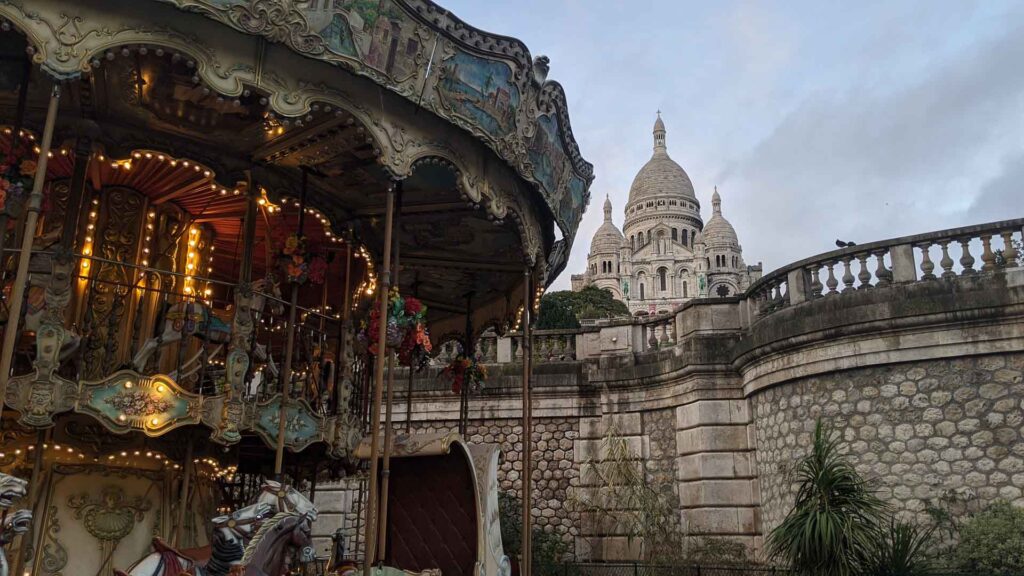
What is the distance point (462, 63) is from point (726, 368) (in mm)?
8786

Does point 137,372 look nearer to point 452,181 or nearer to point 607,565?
point 452,181

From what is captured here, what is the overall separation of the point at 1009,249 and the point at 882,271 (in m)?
1.69

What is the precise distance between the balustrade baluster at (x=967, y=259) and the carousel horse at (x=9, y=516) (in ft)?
39.0

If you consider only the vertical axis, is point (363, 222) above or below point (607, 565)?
above

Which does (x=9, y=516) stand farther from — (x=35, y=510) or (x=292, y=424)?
(x=292, y=424)

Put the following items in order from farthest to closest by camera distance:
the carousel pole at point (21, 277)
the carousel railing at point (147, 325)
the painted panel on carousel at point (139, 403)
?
the carousel railing at point (147, 325) → the painted panel on carousel at point (139, 403) → the carousel pole at point (21, 277)

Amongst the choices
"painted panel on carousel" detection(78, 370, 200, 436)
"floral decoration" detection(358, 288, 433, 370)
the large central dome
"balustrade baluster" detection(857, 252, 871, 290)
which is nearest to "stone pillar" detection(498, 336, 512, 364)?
"floral decoration" detection(358, 288, 433, 370)

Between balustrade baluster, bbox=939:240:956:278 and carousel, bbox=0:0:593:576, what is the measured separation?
5403 mm

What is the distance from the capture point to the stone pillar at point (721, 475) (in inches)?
584

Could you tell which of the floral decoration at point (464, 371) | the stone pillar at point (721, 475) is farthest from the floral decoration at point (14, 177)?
the stone pillar at point (721, 475)

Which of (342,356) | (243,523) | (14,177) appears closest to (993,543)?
Answer: (342,356)

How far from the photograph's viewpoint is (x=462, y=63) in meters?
8.84

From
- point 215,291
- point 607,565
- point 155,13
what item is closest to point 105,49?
point 155,13

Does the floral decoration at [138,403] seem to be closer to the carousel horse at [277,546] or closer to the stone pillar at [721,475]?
the carousel horse at [277,546]
